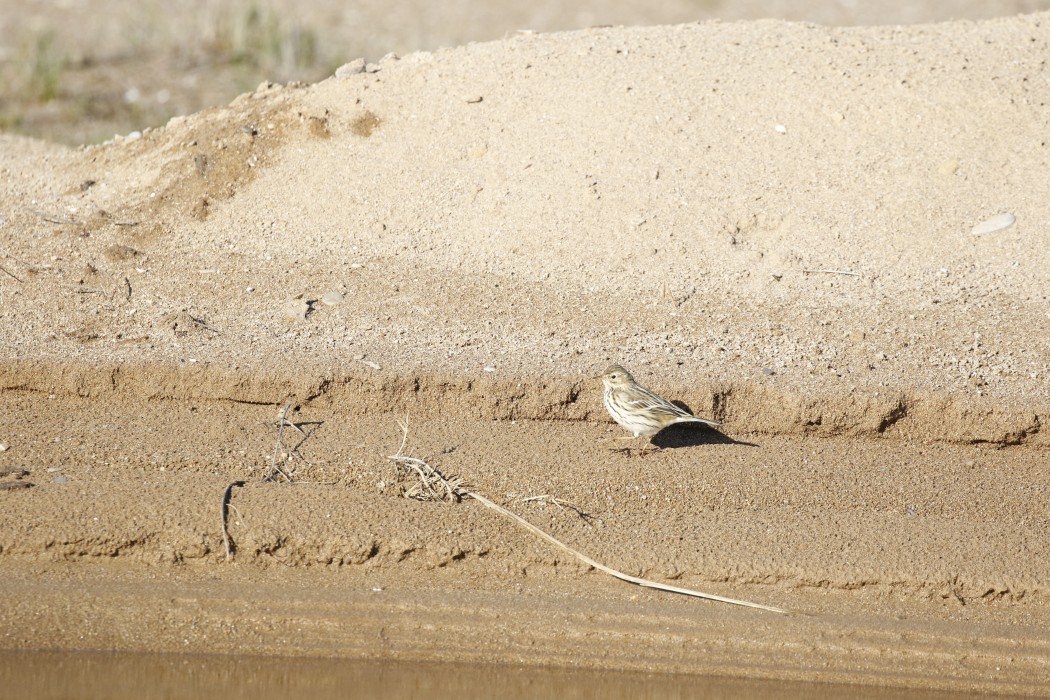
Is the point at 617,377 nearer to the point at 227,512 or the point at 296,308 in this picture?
the point at 227,512

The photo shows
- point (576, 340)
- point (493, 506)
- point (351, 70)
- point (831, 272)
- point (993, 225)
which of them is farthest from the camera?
point (351, 70)

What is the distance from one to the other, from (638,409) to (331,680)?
2.28m

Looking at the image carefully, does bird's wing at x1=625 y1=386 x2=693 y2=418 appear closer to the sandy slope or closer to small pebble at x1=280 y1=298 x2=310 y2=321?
the sandy slope

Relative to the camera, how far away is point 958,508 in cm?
718

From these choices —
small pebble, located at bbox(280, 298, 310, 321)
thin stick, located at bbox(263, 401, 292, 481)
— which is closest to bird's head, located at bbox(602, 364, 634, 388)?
thin stick, located at bbox(263, 401, 292, 481)

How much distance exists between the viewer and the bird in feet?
23.3

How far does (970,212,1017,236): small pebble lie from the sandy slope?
0.06m

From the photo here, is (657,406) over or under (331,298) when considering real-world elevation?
under

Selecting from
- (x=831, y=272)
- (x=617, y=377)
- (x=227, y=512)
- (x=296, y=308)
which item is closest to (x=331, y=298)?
(x=296, y=308)

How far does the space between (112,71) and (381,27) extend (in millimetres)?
4537

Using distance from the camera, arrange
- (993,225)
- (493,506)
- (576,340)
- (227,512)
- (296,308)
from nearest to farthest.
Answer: (227,512) < (493,506) < (576,340) < (296,308) < (993,225)

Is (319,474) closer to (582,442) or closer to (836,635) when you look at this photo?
(582,442)

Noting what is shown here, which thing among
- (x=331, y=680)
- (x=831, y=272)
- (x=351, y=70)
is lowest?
(x=331, y=680)

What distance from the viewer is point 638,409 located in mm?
7105
